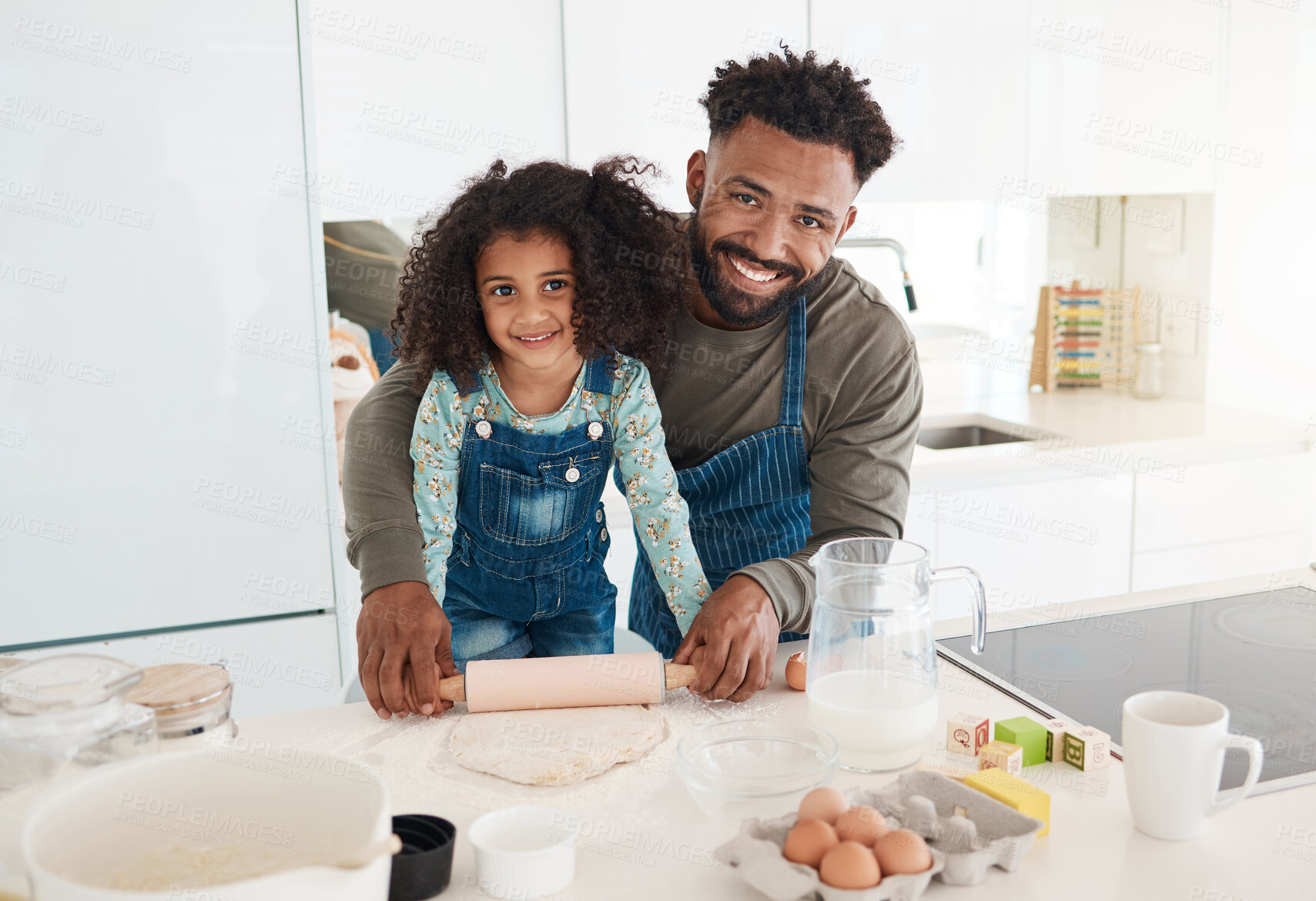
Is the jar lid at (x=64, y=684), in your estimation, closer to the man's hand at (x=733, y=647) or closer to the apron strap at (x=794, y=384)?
the man's hand at (x=733, y=647)

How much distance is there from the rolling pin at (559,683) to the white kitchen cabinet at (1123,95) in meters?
1.96

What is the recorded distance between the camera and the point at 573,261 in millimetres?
1338

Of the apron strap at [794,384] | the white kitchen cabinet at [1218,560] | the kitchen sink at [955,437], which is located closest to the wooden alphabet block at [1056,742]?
the apron strap at [794,384]

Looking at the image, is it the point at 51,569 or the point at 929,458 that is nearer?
the point at 51,569

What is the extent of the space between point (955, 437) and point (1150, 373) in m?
0.56

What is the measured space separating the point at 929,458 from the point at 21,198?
6.04ft

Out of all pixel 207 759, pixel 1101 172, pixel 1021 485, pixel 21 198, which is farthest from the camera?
pixel 1101 172

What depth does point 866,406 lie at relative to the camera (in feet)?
4.85

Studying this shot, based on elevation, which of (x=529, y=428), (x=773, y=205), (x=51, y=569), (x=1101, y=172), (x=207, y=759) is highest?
(x=1101, y=172)

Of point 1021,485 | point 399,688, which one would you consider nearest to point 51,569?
point 399,688

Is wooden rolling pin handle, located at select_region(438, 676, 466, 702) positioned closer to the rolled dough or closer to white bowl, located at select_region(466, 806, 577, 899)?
the rolled dough

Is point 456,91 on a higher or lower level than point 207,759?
higher

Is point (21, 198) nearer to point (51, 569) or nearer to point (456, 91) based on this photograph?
point (51, 569)

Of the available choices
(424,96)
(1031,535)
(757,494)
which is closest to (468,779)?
(757,494)
